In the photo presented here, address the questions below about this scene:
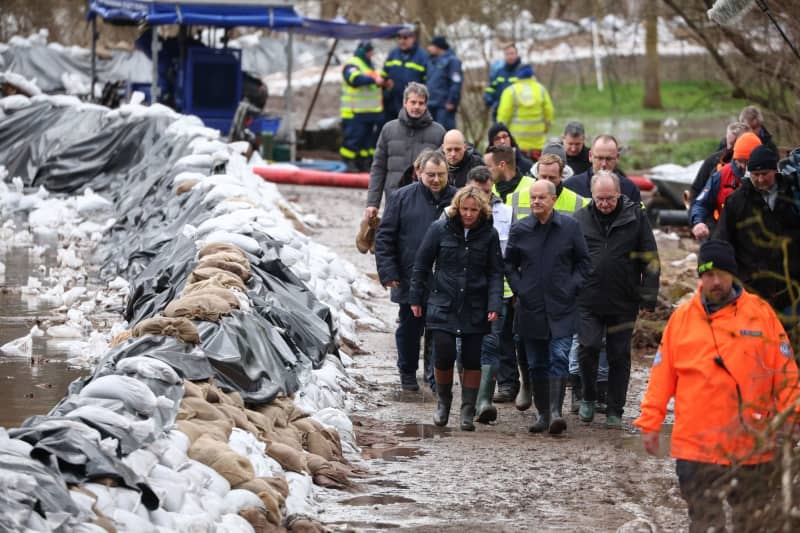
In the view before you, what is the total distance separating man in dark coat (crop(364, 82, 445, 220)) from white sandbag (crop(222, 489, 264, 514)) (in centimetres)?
580

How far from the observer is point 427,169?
1049 cm

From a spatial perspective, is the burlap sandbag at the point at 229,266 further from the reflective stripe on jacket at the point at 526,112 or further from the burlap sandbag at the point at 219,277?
the reflective stripe on jacket at the point at 526,112

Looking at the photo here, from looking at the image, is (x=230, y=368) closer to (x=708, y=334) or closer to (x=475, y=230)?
(x=475, y=230)

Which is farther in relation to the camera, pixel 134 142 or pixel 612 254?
pixel 134 142

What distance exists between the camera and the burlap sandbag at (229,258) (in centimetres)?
1030

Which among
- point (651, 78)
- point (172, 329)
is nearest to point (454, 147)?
point (172, 329)

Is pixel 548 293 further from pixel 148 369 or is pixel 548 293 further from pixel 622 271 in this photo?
pixel 148 369

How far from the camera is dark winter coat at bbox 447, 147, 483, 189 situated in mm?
11180

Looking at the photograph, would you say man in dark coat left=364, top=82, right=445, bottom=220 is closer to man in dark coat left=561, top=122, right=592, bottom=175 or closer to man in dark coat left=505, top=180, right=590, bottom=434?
man in dark coat left=561, top=122, right=592, bottom=175

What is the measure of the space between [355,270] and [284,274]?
3.69 meters

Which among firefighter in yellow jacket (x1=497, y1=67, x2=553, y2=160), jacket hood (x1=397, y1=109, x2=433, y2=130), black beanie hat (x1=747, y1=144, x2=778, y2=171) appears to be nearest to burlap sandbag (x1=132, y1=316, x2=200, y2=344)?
black beanie hat (x1=747, y1=144, x2=778, y2=171)

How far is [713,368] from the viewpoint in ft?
20.9

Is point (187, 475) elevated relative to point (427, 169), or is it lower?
lower

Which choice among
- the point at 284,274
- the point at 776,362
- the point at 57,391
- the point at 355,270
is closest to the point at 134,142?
the point at 355,270
